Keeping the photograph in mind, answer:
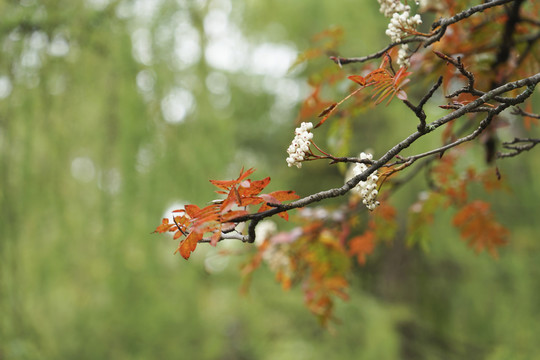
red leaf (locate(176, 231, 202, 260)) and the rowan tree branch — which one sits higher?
the rowan tree branch

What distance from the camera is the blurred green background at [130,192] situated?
5.37 feet

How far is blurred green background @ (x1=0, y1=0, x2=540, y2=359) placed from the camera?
64.4 inches

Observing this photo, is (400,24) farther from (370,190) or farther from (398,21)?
(370,190)

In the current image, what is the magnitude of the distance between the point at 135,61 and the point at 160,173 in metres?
0.46

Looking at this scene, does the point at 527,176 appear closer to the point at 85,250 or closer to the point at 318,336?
the point at 318,336

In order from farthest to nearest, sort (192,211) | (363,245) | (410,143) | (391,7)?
(363,245) < (391,7) < (192,211) < (410,143)

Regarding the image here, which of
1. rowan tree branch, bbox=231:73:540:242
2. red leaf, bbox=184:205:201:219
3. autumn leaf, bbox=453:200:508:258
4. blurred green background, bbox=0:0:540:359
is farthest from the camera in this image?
blurred green background, bbox=0:0:540:359

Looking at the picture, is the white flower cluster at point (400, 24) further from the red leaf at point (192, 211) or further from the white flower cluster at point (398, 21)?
the red leaf at point (192, 211)

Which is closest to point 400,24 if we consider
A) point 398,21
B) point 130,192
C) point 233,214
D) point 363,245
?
point 398,21

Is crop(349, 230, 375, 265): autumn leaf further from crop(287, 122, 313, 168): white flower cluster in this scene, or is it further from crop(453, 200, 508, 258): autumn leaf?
crop(287, 122, 313, 168): white flower cluster

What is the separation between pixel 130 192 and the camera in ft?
5.69

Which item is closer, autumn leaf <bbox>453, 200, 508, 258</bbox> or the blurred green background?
autumn leaf <bbox>453, 200, 508, 258</bbox>

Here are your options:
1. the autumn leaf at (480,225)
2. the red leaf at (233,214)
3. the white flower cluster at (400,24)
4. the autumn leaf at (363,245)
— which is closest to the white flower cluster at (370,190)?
the red leaf at (233,214)

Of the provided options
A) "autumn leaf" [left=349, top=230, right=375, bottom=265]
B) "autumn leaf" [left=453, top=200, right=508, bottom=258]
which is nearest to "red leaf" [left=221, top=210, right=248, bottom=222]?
"autumn leaf" [left=349, top=230, right=375, bottom=265]
